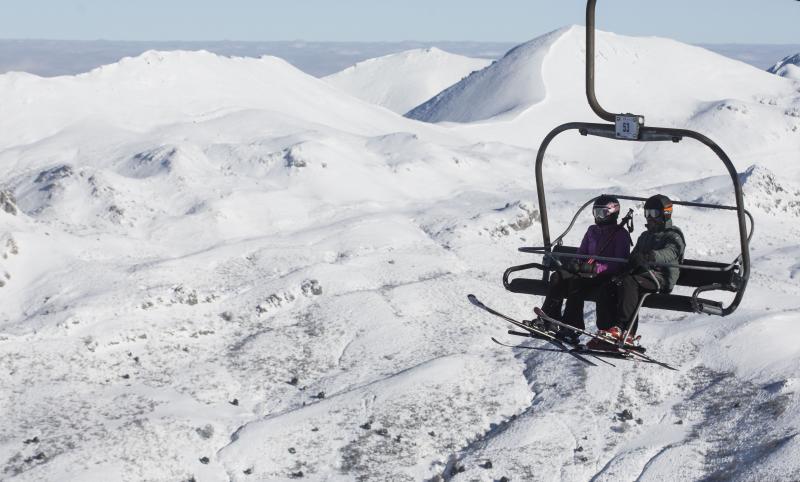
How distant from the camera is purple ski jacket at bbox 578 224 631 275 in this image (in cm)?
2169

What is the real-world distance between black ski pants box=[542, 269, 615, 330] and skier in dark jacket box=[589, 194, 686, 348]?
60cm

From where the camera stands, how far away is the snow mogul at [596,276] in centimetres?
2142

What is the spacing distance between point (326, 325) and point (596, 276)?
4602 centimetres

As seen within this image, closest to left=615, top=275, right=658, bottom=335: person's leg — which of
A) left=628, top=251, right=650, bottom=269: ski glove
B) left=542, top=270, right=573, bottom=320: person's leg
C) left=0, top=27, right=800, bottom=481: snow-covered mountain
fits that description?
left=628, top=251, right=650, bottom=269: ski glove

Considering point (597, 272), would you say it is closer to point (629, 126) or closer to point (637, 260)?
point (637, 260)

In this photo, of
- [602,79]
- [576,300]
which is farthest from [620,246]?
[602,79]

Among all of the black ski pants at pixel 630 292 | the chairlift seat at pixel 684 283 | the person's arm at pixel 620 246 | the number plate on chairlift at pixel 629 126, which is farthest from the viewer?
the person's arm at pixel 620 246

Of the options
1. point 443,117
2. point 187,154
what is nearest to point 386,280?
point 187,154

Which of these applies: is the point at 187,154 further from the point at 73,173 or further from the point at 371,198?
the point at 371,198

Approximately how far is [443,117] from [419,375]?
124 meters

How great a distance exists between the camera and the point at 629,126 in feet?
56.4

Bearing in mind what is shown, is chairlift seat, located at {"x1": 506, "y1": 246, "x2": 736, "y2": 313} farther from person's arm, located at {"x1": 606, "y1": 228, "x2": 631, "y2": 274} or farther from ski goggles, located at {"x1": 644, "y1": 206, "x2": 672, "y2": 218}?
ski goggles, located at {"x1": 644, "y1": 206, "x2": 672, "y2": 218}

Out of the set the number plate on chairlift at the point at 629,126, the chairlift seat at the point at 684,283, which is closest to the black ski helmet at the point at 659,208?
the chairlift seat at the point at 684,283

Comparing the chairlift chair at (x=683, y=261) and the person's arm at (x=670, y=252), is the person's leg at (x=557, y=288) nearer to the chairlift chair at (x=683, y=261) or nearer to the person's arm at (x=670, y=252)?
the chairlift chair at (x=683, y=261)
